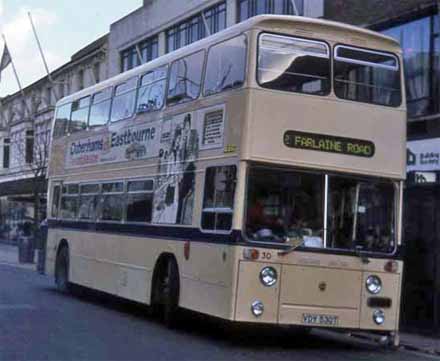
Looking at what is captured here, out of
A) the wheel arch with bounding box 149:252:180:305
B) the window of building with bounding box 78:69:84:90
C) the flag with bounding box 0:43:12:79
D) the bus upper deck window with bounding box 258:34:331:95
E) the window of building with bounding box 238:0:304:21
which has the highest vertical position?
the flag with bounding box 0:43:12:79

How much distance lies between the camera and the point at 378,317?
Answer: 13227mm

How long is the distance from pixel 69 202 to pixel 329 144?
362 inches

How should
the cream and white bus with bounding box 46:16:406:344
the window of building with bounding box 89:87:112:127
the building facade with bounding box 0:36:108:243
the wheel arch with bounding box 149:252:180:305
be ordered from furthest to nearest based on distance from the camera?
the building facade with bounding box 0:36:108:243 → the window of building with bounding box 89:87:112:127 → the wheel arch with bounding box 149:252:180:305 → the cream and white bus with bounding box 46:16:406:344

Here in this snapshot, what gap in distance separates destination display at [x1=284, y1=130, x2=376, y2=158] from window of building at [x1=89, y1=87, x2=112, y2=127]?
22.2 feet

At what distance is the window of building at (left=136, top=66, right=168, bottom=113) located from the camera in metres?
16.1

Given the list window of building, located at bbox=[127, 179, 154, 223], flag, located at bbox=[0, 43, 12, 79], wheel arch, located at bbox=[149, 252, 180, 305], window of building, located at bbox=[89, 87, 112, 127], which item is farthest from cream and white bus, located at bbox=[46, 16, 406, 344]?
flag, located at bbox=[0, 43, 12, 79]

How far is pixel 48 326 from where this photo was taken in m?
14.7

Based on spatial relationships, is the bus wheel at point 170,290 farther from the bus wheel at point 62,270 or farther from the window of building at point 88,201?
Answer: the bus wheel at point 62,270

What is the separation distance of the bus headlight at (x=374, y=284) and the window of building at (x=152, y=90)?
5100mm

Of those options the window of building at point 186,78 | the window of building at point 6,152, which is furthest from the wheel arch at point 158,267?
the window of building at point 6,152

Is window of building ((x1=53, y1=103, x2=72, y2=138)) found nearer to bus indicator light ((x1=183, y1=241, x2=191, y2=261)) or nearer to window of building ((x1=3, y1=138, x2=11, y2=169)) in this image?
bus indicator light ((x1=183, y1=241, x2=191, y2=261))

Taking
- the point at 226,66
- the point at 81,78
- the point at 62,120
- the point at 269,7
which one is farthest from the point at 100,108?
the point at 81,78

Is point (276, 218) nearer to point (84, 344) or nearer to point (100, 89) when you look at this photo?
point (84, 344)

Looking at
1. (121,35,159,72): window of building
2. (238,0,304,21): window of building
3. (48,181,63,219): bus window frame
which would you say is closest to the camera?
(48,181,63,219): bus window frame
